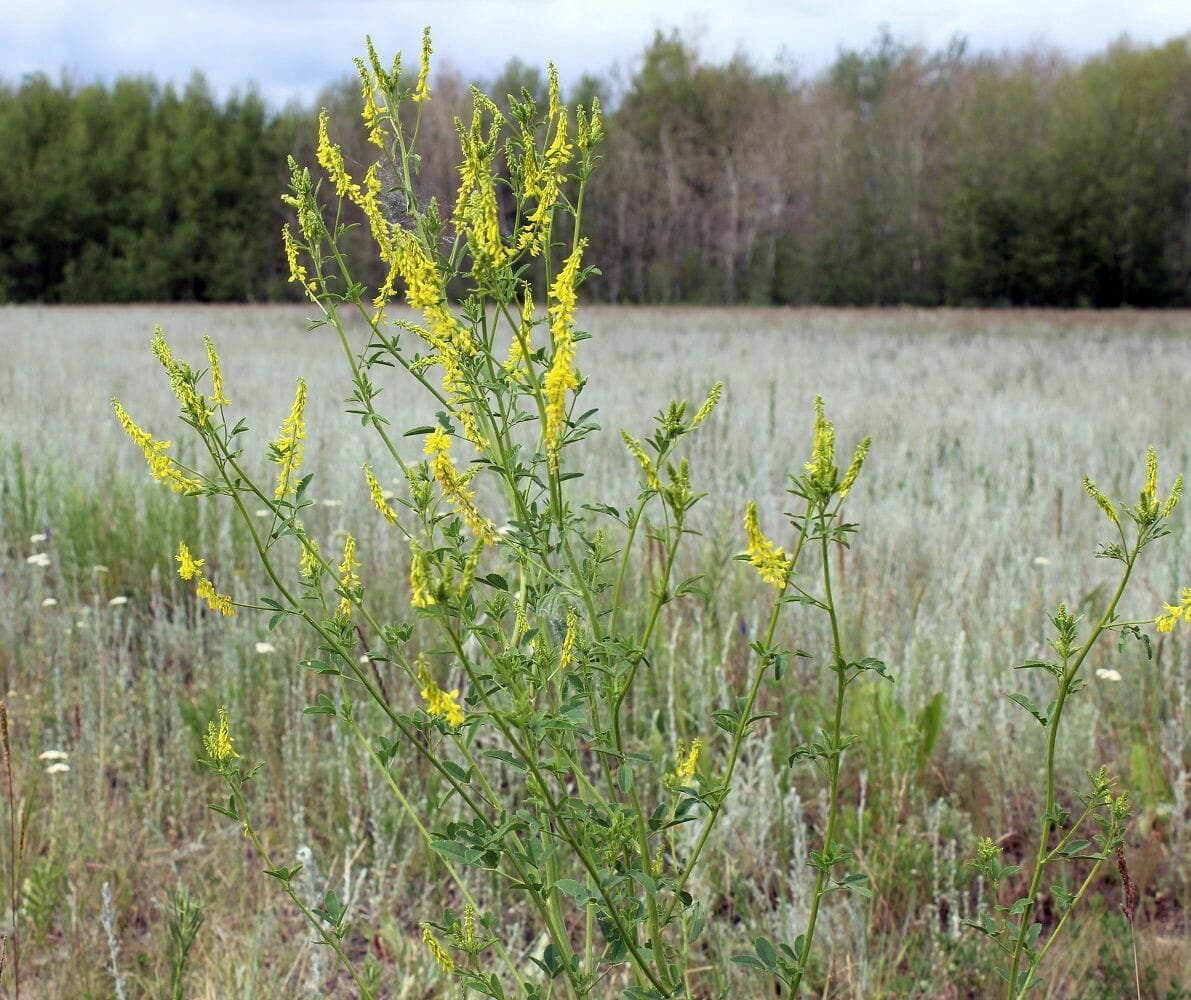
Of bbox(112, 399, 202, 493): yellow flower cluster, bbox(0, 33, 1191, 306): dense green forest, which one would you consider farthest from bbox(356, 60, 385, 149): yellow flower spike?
bbox(0, 33, 1191, 306): dense green forest

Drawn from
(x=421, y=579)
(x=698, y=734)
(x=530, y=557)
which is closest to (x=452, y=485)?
(x=530, y=557)

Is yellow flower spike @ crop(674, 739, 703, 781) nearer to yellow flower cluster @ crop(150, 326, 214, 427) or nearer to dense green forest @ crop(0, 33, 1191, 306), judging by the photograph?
yellow flower cluster @ crop(150, 326, 214, 427)

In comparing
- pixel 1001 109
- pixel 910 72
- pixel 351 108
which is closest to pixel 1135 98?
pixel 1001 109

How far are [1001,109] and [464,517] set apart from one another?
3017 cm

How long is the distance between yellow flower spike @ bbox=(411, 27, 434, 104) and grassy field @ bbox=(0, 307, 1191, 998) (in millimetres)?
1187

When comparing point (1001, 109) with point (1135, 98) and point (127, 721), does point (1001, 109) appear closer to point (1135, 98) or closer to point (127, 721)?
point (1135, 98)

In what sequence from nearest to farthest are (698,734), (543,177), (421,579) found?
(421,579)
(543,177)
(698,734)

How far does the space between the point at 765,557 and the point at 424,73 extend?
0.74 metres

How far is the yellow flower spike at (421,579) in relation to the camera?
0.89 m

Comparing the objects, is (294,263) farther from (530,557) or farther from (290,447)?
(530,557)

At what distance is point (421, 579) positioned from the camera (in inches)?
35.5

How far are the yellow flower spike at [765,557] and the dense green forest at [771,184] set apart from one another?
902 inches

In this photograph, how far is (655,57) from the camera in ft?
108

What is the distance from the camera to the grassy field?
1.99 m
